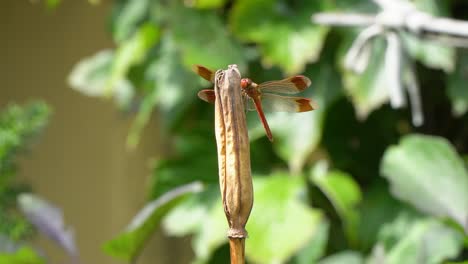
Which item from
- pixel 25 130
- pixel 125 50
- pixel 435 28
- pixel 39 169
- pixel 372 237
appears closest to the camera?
pixel 435 28

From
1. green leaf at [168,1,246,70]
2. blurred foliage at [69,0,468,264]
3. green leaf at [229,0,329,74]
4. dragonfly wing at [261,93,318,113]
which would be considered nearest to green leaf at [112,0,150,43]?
blurred foliage at [69,0,468,264]

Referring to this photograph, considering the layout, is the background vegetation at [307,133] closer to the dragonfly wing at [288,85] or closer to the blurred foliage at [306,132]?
the blurred foliage at [306,132]

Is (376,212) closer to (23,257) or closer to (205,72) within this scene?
(23,257)

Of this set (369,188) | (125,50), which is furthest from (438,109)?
(125,50)

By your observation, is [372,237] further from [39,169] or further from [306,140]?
[39,169]

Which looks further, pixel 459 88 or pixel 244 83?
pixel 459 88

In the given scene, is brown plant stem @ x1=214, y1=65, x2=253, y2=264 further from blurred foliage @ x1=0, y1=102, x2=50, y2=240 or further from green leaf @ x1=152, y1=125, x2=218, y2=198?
green leaf @ x1=152, y1=125, x2=218, y2=198

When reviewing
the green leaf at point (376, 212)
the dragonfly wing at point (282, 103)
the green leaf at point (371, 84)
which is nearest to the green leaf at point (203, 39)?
the green leaf at point (371, 84)

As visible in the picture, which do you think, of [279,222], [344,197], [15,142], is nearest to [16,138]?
[15,142]
